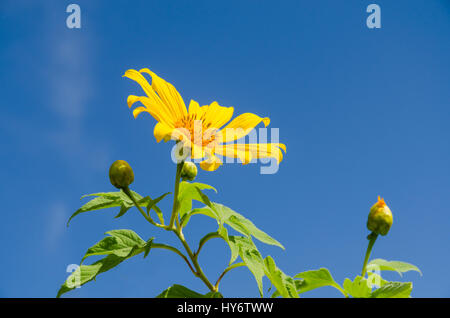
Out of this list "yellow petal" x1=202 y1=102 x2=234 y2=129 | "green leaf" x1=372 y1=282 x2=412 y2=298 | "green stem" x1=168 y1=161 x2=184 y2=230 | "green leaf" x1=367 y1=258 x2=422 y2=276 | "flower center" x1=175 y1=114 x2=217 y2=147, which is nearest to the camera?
"green leaf" x1=372 y1=282 x2=412 y2=298

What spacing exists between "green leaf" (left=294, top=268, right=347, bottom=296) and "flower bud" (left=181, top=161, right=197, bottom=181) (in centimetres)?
62

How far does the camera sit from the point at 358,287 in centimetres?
127

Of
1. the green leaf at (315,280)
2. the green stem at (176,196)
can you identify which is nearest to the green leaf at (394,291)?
the green leaf at (315,280)

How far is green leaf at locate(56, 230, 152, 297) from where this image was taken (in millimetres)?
1272

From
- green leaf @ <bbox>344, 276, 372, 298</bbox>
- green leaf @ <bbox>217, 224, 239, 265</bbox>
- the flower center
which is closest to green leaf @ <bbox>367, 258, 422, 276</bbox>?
green leaf @ <bbox>344, 276, 372, 298</bbox>

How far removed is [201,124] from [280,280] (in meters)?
0.69

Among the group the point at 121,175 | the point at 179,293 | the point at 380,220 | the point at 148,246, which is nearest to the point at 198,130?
the point at 121,175

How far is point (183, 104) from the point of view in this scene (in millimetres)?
1581

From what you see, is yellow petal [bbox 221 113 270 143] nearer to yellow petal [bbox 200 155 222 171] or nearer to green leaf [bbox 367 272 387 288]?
yellow petal [bbox 200 155 222 171]

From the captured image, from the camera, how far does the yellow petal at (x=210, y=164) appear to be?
1.36 m

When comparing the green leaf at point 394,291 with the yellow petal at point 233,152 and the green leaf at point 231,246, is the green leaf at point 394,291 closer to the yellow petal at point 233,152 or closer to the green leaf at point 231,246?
the green leaf at point 231,246
